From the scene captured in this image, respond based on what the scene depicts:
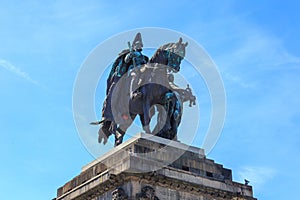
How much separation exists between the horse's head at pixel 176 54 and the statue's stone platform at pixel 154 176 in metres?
5.34

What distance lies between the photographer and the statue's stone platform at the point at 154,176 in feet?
101

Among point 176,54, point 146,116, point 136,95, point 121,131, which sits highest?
point 176,54

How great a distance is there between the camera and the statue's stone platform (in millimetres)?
30891

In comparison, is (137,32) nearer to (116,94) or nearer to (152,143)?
(116,94)

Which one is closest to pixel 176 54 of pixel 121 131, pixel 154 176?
pixel 121 131

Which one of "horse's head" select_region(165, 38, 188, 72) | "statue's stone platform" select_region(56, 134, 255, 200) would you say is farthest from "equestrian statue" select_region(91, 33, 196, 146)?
"statue's stone platform" select_region(56, 134, 255, 200)

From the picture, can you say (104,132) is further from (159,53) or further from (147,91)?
(159,53)

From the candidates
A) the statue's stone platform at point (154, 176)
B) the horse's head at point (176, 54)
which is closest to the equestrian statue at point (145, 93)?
the horse's head at point (176, 54)

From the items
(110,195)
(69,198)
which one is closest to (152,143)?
(110,195)

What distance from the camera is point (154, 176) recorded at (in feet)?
102

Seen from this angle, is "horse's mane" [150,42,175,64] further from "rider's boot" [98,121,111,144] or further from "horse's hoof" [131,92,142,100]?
"rider's boot" [98,121,111,144]

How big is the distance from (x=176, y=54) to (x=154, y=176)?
909 cm

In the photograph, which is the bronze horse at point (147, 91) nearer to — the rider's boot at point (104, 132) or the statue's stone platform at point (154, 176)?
the rider's boot at point (104, 132)

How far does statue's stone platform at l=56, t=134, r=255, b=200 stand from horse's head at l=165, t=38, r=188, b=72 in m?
5.34
